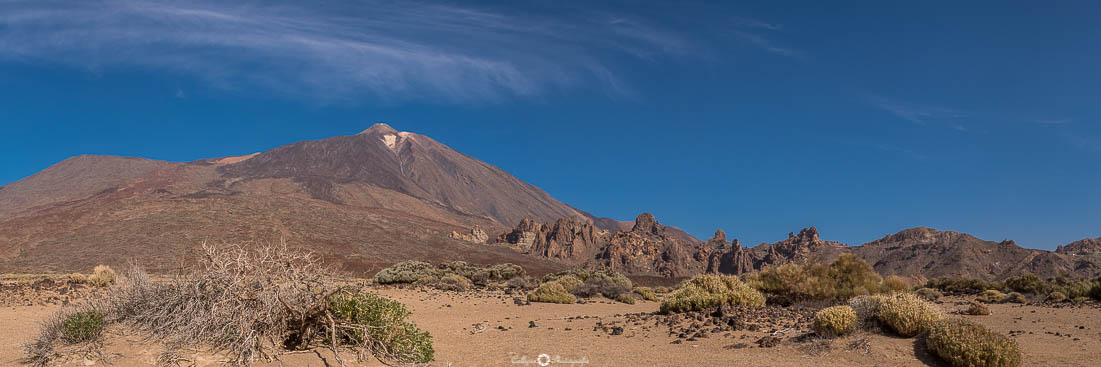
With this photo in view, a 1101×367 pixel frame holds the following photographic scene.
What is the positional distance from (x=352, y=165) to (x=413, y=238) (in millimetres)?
136341

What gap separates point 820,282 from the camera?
1669 cm

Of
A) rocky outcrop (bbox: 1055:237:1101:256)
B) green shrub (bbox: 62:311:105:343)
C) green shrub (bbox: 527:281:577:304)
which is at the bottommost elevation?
green shrub (bbox: 62:311:105:343)

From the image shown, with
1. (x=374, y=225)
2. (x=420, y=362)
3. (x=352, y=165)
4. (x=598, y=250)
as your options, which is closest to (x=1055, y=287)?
(x=420, y=362)

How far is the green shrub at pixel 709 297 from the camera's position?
49.2ft

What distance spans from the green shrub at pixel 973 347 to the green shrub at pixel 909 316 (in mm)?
902

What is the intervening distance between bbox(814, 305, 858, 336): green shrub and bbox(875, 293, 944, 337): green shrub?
58cm

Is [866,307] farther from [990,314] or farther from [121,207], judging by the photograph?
[121,207]

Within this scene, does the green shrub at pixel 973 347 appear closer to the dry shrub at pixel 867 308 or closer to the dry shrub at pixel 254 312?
the dry shrub at pixel 867 308

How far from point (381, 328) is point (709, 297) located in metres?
9.07

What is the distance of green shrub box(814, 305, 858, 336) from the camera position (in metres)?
9.98

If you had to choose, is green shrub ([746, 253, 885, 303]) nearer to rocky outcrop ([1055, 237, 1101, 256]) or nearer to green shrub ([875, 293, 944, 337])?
green shrub ([875, 293, 944, 337])

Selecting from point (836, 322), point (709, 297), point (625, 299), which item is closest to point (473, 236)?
point (625, 299)

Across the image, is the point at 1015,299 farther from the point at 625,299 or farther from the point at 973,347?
the point at 973,347

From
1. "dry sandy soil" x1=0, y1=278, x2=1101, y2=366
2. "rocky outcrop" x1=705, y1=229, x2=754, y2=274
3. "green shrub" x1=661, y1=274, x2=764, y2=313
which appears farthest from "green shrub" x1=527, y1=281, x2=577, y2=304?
"rocky outcrop" x1=705, y1=229, x2=754, y2=274
